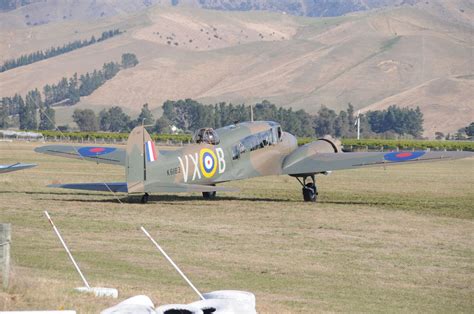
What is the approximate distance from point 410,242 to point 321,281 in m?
6.50

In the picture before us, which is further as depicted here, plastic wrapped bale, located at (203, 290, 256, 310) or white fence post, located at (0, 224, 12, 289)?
white fence post, located at (0, 224, 12, 289)

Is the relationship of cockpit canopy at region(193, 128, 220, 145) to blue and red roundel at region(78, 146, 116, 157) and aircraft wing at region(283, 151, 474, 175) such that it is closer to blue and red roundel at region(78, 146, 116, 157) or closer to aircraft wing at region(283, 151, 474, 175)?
aircraft wing at region(283, 151, 474, 175)

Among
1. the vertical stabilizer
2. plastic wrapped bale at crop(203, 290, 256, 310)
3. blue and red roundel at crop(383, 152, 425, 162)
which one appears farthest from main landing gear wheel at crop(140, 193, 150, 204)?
plastic wrapped bale at crop(203, 290, 256, 310)

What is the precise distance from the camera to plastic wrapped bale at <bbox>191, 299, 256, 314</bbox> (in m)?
14.7

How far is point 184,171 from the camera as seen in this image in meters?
34.2

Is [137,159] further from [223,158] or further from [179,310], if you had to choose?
[179,310]

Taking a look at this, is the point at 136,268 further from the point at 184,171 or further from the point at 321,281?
the point at 184,171

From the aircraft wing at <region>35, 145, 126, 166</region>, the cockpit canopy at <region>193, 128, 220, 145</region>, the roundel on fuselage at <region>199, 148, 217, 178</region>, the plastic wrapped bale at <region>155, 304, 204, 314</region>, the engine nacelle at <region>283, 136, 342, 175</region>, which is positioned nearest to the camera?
the plastic wrapped bale at <region>155, 304, 204, 314</region>

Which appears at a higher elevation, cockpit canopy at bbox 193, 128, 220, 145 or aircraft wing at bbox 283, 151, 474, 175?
cockpit canopy at bbox 193, 128, 220, 145

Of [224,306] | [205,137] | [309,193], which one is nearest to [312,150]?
[309,193]

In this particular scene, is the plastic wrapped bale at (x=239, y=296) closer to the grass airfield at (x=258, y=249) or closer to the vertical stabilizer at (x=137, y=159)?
the grass airfield at (x=258, y=249)

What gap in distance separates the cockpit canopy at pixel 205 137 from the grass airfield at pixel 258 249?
6.90 feet

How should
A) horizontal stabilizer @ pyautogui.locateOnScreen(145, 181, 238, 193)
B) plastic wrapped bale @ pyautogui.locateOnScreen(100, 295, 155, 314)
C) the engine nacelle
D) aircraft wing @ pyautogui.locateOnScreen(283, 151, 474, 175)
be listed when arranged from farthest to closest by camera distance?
1. the engine nacelle
2. aircraft wing @ pyautogui.locateOnScreen(283, 151, 474, 175)
3. horizontal stabilizer @ pyautogui.locateOnScreen(145, 181, 238, 193)
4. plastic wrapped bale @ pyautogui.locateOnScreen(100, 295, 155, 314)

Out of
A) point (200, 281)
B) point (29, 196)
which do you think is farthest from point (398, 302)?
point (29, 196)
